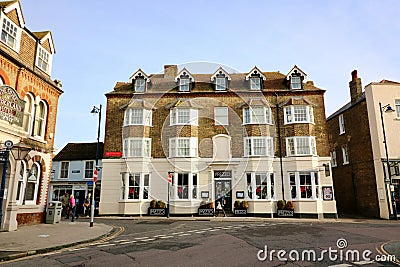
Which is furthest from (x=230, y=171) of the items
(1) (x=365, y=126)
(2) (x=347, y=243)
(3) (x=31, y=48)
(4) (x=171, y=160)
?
(3) (x=31, y=48)

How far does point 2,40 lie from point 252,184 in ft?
62.4

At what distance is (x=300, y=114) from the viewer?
24531 mm

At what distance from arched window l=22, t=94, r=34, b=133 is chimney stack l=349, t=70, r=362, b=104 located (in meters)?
26.5

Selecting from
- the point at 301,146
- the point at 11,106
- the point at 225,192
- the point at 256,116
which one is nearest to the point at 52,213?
the point at 11,106

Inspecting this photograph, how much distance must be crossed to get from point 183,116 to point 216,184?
6.45 meters

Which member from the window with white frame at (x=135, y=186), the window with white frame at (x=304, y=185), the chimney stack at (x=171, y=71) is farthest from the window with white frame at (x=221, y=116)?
the window with white frame at (x=135, y=186)

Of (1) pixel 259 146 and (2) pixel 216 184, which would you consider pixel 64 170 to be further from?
(1) pixel 259 146

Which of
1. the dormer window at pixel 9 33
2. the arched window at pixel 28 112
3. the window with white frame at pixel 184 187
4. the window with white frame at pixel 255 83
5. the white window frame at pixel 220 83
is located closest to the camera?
the dormer window at pixel 9 33

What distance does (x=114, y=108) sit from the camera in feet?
85.1

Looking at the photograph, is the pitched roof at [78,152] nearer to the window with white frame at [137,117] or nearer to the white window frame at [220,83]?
the window with white frame at [137,117]

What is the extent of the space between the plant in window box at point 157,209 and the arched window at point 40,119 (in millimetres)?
10144

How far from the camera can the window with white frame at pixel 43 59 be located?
1709cm

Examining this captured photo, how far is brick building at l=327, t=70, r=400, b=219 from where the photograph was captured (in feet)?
74.8

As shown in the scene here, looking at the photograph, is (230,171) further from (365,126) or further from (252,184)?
(365,126)
